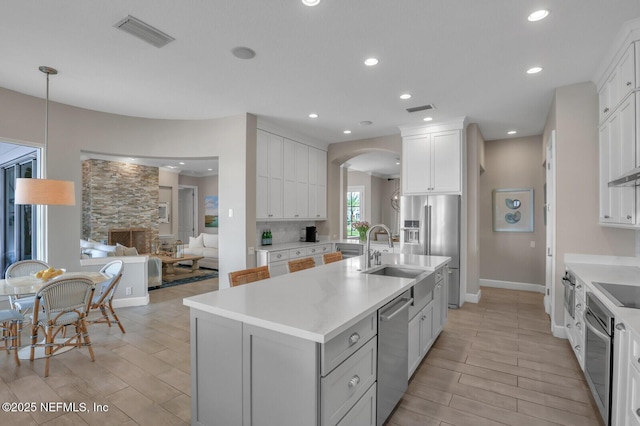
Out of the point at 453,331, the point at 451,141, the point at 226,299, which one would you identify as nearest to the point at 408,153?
the point at 451,141

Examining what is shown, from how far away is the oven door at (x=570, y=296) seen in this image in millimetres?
2988

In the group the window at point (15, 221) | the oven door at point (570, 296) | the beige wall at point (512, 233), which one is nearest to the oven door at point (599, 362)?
the oven door at point (570, 296)

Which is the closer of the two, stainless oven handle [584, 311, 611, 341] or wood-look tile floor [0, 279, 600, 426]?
stainless oven handle [584, 311, 611, 341]

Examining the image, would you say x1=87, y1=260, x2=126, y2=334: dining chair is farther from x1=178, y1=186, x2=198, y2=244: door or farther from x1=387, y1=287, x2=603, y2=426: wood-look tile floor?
x1=178, y1=186, x2=198, y2=244: door

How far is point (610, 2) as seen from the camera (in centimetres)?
218

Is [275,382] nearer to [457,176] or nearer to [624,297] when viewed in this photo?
[624,297]

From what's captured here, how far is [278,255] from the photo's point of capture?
499 centimetres

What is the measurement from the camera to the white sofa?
7.96 metres

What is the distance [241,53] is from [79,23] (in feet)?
3.97

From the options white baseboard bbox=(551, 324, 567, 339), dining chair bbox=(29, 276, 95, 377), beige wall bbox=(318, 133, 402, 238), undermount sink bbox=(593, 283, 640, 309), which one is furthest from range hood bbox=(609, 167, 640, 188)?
dining chair bbox=(29, 276, 95, 377)

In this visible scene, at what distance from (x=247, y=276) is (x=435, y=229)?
340 centimetres

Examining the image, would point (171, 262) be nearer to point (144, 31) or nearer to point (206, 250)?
point (206, 250)

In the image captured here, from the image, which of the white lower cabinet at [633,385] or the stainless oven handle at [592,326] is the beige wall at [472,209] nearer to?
the stainless oven handle at [592,326]

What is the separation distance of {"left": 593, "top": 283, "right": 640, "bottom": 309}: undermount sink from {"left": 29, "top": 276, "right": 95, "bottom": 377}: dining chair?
4.14m
